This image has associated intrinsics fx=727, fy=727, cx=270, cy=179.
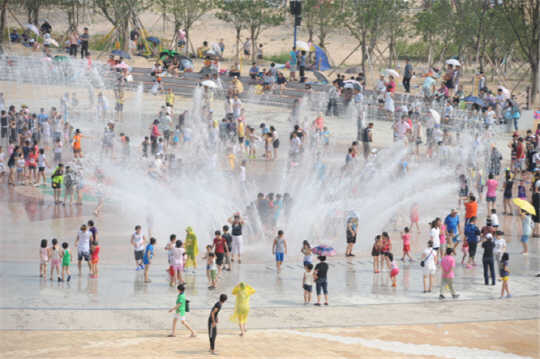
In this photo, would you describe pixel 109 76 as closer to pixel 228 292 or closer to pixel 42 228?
pixel 42 228

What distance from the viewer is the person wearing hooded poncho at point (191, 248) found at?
16672 mm

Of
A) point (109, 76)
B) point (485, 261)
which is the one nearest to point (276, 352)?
point (485, 261)

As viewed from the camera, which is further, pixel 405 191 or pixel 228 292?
pixel 405 191

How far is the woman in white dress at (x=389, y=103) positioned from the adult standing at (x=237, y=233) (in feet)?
56.5

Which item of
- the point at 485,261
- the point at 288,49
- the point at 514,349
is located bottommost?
the point at 514,349

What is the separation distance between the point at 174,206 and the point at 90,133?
36.6ft

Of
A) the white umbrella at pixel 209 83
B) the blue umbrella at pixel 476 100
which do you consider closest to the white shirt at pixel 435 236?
the blue umbrella at pixel 476 100

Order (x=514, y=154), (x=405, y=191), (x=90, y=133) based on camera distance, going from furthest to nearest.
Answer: (x=90, y=133) < (x=514, y=154) < (x=405, y=191)

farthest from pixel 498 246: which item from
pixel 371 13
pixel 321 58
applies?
pixel 321 58

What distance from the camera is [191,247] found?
55.0 ft

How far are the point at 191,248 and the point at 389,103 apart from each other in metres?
18.7

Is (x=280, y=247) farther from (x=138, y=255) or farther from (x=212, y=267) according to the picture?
(x=138, y=255)

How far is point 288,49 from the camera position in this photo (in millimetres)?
50500

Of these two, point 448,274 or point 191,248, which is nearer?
point 448,274
